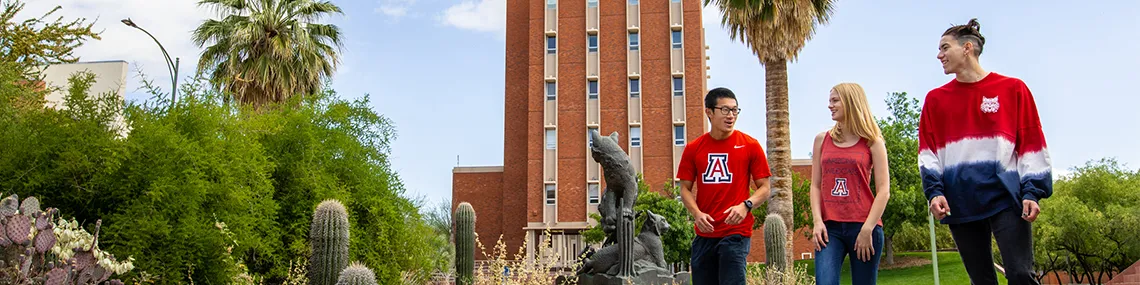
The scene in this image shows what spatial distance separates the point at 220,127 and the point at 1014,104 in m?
12.6

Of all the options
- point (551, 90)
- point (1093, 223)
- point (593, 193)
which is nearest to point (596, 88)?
point (551, 90)

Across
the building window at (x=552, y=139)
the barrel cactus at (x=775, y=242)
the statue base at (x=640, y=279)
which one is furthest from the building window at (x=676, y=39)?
the statue base at (x=640, y=279)

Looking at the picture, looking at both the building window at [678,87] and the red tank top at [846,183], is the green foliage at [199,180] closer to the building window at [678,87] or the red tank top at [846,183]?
the red tank top at [846,183]

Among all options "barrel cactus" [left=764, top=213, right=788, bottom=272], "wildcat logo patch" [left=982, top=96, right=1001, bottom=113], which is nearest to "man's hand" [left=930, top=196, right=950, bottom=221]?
"wildcat logo patch" [left=982, top=96, right=1001, bottom=113]

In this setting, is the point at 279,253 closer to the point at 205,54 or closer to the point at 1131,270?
the point at 205,54

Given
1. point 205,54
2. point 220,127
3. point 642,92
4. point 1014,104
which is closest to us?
point 1014,104

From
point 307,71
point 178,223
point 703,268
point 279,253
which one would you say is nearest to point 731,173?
point 703,268

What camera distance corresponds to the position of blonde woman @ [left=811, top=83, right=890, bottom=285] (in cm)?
453

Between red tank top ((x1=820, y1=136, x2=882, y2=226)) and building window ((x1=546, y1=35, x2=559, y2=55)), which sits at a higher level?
building window ((x1=546, y1=35, x2=559, y2=55))

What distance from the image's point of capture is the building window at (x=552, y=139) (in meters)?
47.9

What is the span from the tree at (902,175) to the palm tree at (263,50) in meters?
24.0

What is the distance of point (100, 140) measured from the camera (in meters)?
10.8

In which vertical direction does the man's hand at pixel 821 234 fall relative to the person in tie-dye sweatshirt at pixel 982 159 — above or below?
below

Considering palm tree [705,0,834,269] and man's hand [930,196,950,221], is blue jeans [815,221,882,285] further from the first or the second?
palm tree [705,0,834,269]
